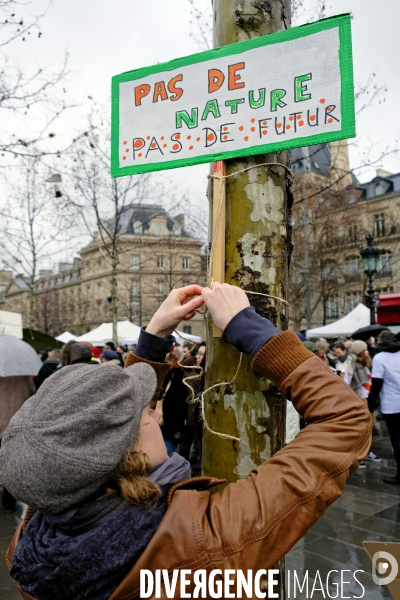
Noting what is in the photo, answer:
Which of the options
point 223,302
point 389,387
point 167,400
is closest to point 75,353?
point 167,400

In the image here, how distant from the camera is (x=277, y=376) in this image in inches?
50.1

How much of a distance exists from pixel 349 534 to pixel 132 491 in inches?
177

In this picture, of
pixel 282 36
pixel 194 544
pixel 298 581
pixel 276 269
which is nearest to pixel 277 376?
pixel 194 544

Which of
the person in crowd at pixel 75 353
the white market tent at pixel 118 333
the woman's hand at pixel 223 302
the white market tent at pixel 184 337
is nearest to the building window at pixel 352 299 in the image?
the white market tent at pixel 118 333

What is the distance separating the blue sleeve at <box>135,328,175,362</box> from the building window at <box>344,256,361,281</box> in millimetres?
26480

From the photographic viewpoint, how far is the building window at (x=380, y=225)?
102ft

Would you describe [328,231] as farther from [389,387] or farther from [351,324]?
[389,387]

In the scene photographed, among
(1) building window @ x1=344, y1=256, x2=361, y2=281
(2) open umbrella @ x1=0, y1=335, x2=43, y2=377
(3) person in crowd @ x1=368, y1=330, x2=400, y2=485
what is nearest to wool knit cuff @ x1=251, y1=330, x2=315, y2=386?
(2) open umbrella @ x1=0, y1=335, x2=43, y2=377

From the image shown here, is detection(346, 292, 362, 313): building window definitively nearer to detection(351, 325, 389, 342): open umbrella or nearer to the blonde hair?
detection(351, 325, 389, 342): open umbrella

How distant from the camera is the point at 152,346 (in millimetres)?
1762

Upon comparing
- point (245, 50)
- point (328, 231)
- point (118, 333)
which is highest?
point (328, 231)

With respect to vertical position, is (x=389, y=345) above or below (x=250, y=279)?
below

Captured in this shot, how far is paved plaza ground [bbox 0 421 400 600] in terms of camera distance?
391cm

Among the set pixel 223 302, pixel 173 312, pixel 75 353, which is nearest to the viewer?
pixel 223 302
